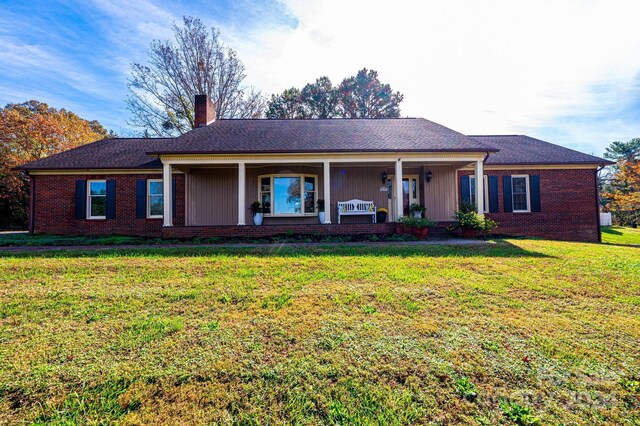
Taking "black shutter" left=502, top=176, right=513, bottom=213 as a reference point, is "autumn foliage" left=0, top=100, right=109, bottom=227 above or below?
above

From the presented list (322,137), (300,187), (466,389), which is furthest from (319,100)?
(466,389)

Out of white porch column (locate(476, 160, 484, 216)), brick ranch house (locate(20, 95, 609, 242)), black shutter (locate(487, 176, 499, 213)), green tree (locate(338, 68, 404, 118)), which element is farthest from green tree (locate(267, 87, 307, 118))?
white porch column (locate(476, 160, 484, 216))

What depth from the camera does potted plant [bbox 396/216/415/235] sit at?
926 cm

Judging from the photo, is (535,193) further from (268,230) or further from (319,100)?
(319,100)

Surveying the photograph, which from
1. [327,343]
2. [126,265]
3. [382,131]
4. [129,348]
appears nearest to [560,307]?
[327,343]

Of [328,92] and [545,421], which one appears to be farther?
[328,92]

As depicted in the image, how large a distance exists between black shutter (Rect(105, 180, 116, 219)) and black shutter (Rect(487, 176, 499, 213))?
16.1 m

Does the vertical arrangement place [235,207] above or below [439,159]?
below

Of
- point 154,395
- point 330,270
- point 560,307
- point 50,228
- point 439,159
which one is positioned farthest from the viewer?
point 50,228

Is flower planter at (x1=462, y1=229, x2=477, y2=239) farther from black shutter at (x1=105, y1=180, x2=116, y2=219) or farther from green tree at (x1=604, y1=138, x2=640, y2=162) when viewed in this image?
green tree at (x1=604, y1=138, x2=640, y2=162)

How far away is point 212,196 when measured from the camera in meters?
12.2

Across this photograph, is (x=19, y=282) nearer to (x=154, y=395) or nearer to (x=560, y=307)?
(x=154, y=395)

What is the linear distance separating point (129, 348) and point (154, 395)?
77 centimetres

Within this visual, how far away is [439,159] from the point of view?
10.3m
